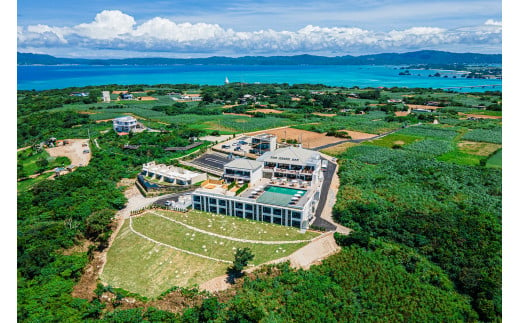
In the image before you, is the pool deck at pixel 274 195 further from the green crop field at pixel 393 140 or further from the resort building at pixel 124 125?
the resort building at pixel 124 125

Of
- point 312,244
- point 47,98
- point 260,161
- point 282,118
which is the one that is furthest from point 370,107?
point 47,98

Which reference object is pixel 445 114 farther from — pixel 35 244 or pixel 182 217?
pixel 35 244

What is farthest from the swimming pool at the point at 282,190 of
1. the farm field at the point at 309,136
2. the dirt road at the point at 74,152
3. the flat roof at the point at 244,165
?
the dirt road at the point at 74,152

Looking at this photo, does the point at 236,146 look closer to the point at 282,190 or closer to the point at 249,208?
the point at 282,190

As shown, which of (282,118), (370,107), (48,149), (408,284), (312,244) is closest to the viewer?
(408,284)

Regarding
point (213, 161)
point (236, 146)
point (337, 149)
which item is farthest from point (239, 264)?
point (337, 149)
